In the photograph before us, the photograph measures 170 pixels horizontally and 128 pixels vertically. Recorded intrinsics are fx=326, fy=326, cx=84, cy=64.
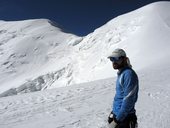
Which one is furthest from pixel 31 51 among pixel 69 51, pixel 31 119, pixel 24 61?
pixel 31 119

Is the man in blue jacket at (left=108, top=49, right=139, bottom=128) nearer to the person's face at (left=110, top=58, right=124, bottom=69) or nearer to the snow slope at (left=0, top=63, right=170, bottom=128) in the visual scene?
the person's face at (left=110, top=58, right=124, bottom=69)

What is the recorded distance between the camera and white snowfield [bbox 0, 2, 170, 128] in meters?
9.32

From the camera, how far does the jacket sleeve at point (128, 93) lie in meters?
4.37

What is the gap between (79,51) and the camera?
3738 centimetres

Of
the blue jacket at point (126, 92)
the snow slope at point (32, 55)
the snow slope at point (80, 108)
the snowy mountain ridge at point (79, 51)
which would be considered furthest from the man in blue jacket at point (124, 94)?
the snow slope at point (32, 55)

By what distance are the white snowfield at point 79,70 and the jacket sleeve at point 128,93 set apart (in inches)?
149

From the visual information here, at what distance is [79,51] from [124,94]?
33.0 m

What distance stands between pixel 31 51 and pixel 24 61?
94.9 inches

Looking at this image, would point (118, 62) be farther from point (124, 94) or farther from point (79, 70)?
point (79, 70)

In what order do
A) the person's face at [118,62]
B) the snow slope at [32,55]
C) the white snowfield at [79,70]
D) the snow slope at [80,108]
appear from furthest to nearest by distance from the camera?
1. the snow slope at [32,55]
2. the white snowfield at [79,70]
3. the snow slope at [80,108]
4. the person's face at [118,62]

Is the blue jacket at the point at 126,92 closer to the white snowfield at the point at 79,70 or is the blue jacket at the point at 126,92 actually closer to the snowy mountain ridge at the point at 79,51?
the white snowfield at the point at 79,70

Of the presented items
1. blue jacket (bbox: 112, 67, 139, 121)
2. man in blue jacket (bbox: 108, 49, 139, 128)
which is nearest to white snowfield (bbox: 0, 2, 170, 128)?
man in blue jacket (bbox: 108, 49, 139, 128)

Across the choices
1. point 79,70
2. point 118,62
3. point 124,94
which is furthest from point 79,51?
point 124,94

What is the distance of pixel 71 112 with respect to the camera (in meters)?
9.77
